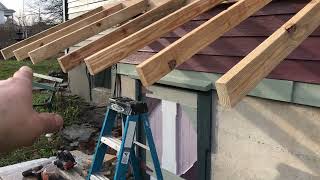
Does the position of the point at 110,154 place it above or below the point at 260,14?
below

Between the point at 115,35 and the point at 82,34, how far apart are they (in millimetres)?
515

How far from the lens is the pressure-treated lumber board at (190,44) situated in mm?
2356

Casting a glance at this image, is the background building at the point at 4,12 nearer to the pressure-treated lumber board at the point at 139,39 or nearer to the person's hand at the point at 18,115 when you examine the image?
the pressure-treated lumber board at the point at 139,39

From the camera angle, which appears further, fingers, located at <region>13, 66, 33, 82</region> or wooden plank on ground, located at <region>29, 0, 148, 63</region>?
wooden plank on ground, located at <region>29, 0, 148, 63</region>

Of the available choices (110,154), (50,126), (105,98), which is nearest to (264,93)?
(50,126)

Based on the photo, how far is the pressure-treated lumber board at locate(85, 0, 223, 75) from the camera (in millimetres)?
2869

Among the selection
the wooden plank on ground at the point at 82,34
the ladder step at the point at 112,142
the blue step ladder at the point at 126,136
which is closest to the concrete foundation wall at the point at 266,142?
the blue step ladder at the point at 126,136

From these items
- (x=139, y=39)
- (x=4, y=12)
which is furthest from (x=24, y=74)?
(x=4, y=12)

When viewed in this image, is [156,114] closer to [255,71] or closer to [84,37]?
[84,37]

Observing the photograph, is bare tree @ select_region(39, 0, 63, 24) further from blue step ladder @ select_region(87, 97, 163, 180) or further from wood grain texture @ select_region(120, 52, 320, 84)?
wood grain texture @ select_region(120, 52, 320, 84)

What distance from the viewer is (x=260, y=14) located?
12.8 ft

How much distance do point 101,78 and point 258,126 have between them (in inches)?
250

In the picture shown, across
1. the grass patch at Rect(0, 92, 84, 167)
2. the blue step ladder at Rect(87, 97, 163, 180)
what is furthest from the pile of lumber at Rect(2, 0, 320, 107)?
the grass patch at Rect(0, 92, 84, 167)

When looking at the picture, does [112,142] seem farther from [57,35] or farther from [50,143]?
[50,143]
